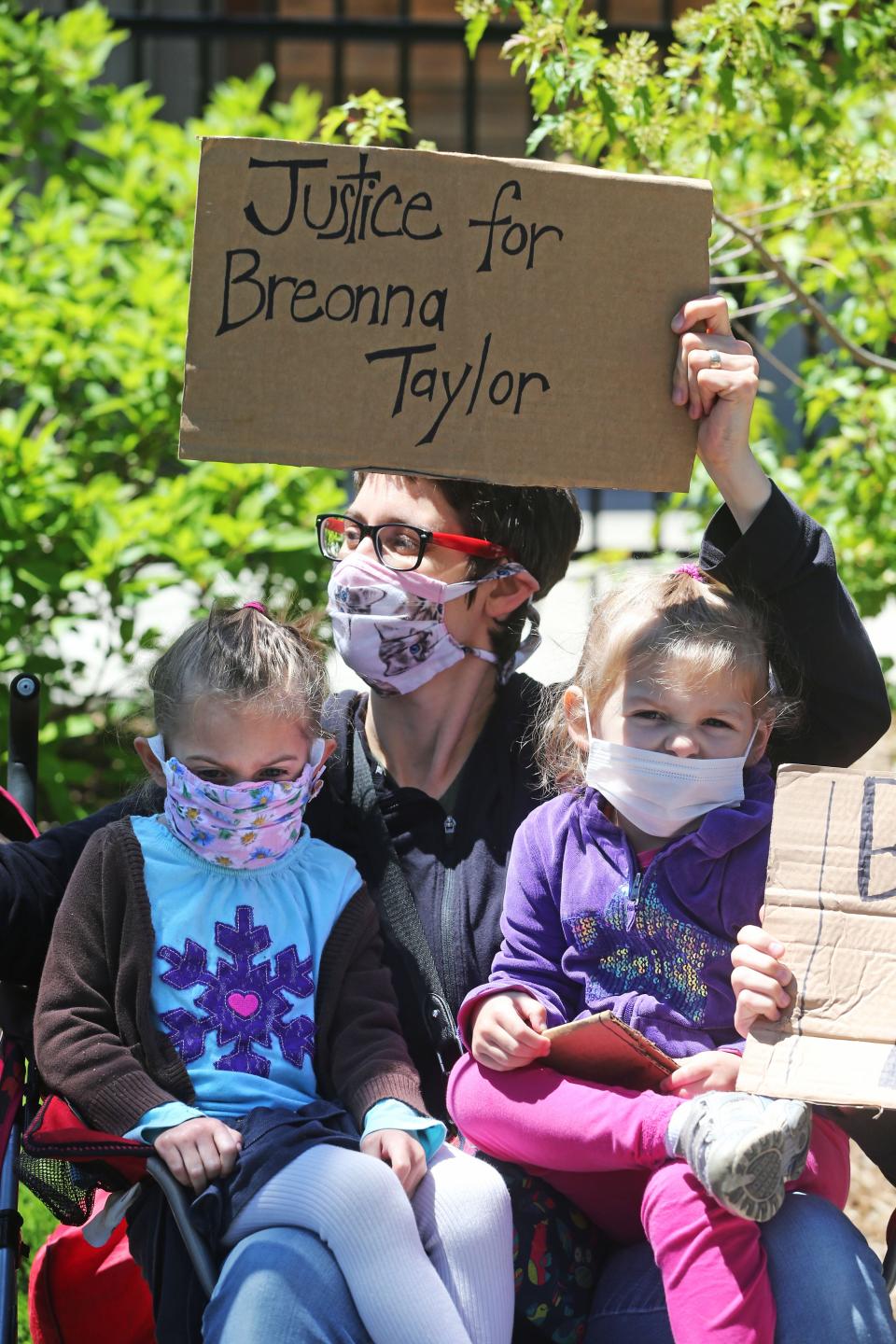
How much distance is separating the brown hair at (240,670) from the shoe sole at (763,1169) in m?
1.00

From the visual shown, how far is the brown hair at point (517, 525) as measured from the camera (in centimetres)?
292

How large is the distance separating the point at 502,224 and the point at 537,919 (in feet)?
3.57

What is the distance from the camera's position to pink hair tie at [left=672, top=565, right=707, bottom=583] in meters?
2.69

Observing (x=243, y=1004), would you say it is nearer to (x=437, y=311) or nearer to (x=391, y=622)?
(x=391, y=622)

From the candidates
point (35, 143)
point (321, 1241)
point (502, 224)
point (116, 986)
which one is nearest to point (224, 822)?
point (116, 986)

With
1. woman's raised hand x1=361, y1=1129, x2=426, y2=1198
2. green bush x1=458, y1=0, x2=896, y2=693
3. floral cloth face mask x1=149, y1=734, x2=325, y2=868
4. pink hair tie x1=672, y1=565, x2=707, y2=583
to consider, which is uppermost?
green bush x1=458, y1=0, x2=896, y2=693

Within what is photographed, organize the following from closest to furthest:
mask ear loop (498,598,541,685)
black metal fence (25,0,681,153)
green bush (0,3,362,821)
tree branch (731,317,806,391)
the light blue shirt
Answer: the light blue shirt
mask ear loop (498,598,541,685)
tree branch (731,317,806,391)
green bush (0,3,362,821)
black metal fence (25,0,681,153)

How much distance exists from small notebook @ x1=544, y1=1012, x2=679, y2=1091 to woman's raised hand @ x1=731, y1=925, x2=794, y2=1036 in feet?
0.51

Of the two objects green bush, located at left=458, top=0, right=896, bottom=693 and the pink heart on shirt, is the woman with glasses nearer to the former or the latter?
the pink heart on shirt

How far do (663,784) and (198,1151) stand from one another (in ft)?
2.91

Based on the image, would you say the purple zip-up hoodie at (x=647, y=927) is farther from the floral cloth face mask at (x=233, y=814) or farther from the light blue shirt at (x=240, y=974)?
the floral cloth face mask at (x=233, y=814)

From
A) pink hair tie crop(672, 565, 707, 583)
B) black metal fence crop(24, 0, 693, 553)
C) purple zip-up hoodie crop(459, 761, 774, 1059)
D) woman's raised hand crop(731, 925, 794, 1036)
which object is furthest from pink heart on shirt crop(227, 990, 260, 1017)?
black metal fence crop(24, 0, 693, 553)

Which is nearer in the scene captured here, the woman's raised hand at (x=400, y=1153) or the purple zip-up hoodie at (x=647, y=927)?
the woman's raised hand at (x=400, y=1153)

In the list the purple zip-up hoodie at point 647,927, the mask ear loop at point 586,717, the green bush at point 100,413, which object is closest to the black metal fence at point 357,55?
the green bush at point 100,413
